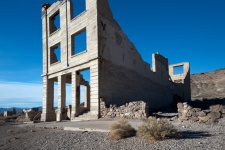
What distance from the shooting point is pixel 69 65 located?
18.1m

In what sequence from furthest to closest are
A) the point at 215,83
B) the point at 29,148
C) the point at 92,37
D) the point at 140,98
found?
the point at 215,83, the point at 140,98, the point at 92,37, the point at 29,148

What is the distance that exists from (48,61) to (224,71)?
48.5 m

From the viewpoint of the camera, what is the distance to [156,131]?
21.5 ft

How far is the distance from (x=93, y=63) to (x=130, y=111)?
4.61 metres

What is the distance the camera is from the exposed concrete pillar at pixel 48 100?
67.8 ft

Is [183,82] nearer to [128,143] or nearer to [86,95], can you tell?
[86,95]

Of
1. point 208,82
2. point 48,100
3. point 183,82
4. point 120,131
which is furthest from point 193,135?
point 208,82

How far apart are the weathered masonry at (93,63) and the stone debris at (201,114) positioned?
648cm

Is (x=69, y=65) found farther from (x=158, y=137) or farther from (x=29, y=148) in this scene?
(x=158, y=137)

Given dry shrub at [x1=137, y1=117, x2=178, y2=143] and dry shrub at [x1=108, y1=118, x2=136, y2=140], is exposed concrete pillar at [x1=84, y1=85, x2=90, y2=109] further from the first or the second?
dry shrub at [x1=137, y1=117, x2=178, y2=143]

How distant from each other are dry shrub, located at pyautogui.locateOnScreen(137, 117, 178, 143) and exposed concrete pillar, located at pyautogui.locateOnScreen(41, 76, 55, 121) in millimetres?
15270

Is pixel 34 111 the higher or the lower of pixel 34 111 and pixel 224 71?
the lower

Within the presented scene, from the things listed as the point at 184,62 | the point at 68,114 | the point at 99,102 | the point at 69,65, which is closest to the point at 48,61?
the point at 69,65

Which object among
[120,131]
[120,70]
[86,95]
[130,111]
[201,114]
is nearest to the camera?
[120,131]
